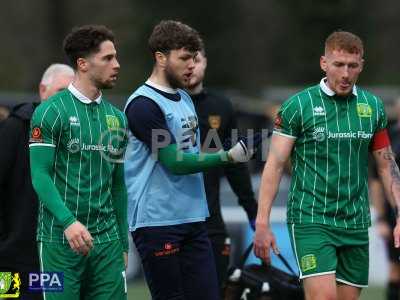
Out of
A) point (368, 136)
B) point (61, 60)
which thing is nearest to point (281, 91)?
point (61, 60)

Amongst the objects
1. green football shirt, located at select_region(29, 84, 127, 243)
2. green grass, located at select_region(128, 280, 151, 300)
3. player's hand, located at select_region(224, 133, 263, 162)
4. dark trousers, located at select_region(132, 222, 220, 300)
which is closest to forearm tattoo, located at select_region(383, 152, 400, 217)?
player's hand, located at select_region(224, 133, 263, 162)

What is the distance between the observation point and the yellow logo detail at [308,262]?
22.9ft

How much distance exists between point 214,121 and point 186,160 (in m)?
1.89

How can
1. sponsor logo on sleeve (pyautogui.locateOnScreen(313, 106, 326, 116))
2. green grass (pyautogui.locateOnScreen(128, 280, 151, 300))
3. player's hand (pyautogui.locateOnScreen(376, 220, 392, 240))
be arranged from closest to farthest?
sponsor logo on sleeve (pyautogui.locateOnScreen(313, 106, 326, 116))
player's hand (pyautogui.locateOnScreen(376, 220, 392, 240))
green grass (pyautogui.locateOnScreen(128, 280, 151, 300))

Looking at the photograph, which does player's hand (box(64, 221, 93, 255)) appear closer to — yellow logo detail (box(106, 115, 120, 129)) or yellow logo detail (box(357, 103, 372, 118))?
yellow logo detail (box(106, 115, 120, 129))

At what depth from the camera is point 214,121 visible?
28.1ft

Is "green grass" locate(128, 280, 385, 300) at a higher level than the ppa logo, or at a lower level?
lower

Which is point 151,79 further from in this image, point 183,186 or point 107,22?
point 107,22

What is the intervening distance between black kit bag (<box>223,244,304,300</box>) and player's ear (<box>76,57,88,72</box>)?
2.22 m

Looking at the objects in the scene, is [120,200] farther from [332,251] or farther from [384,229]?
[384,229]

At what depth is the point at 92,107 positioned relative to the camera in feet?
21.0

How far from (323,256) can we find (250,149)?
0.90 meters

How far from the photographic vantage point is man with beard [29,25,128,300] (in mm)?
6148

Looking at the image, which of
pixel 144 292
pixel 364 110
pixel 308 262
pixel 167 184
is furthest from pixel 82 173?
pixel 144 292
